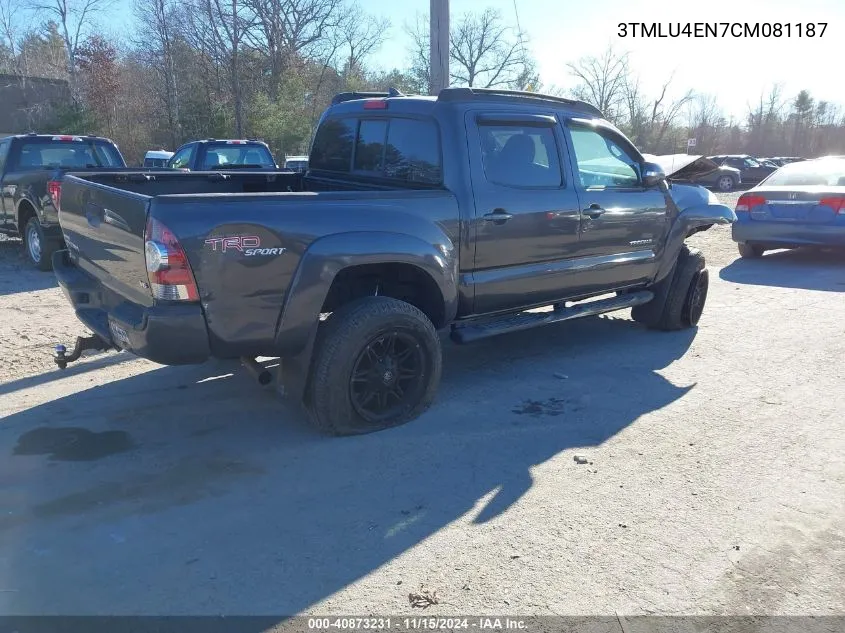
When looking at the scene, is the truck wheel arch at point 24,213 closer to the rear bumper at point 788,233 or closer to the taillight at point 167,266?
the taillight at point 167,266

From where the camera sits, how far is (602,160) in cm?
578

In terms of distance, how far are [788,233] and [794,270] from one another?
1.88ft

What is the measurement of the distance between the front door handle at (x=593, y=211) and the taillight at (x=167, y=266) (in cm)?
321

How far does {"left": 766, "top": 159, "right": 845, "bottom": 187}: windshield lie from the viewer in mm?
10500

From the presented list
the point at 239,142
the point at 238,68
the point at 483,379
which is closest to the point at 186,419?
the point at 483,379

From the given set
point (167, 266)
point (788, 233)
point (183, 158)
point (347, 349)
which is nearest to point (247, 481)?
point (347, 349)

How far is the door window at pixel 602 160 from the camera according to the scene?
5523 mm

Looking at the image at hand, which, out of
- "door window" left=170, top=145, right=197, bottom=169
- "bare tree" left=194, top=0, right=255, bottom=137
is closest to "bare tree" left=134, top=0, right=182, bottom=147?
"bare tree" left=194, top=0, right=255, bottom=137

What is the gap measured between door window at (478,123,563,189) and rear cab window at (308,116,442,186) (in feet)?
1.28

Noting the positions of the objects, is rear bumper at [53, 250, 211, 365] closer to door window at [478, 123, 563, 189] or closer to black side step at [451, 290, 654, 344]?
black side step at [451, 290, 654, 344]

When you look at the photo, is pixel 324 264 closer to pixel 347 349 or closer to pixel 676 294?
pixel 347 349

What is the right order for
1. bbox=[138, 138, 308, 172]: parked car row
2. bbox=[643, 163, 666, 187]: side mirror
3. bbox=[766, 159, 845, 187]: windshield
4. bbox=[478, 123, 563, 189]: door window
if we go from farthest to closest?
bbox=[138, 138, 308, 172]: parked car row
bbox=[766, 159, 845, 187]: windshield
bbox=[643, 163, 666, 187]: side mirror
bbox=[478, 123, 563, 189]: door window

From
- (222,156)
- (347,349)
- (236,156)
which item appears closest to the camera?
(347,349)

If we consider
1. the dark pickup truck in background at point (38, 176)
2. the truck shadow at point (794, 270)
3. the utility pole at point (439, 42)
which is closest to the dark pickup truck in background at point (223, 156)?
the dark pickup truck in background at point (38, 176)
